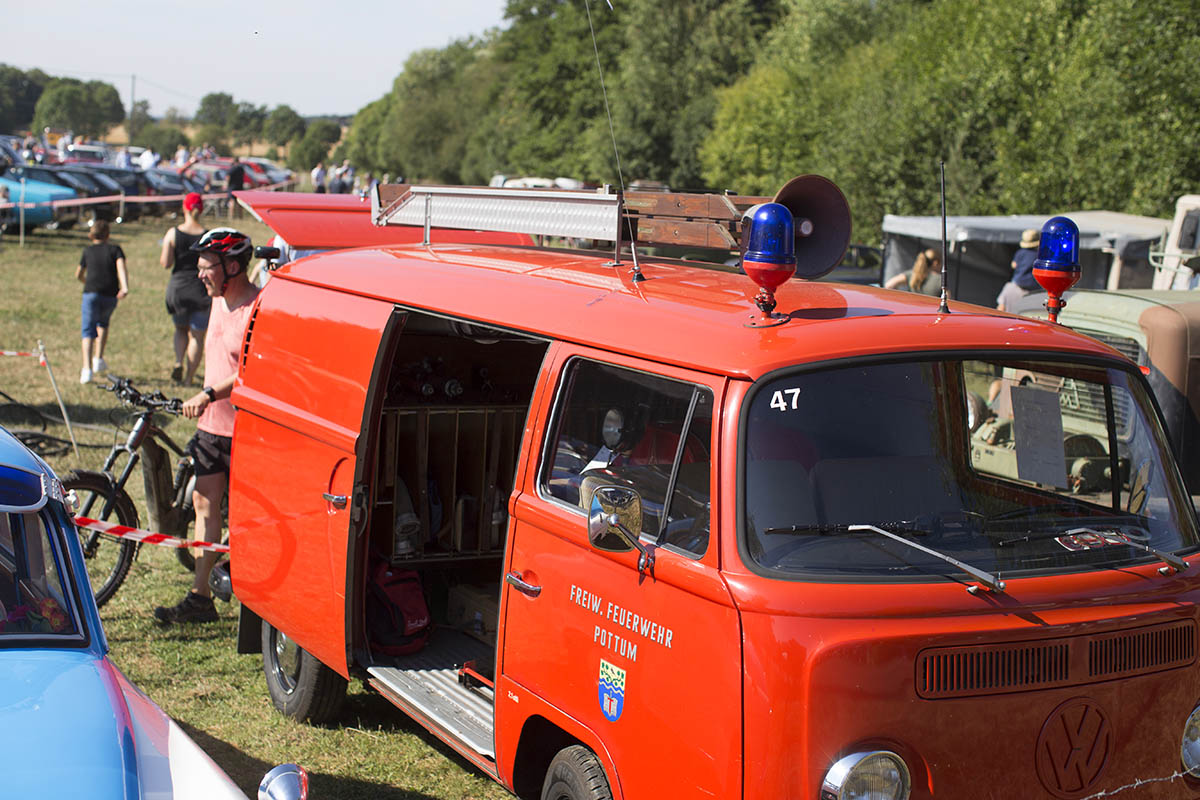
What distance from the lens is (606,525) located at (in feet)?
10.6

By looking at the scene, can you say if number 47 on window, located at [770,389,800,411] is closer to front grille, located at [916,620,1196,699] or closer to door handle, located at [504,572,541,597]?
front grille, located at [916,620,1196,699]

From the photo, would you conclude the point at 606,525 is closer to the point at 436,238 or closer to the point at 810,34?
the point at 436,238

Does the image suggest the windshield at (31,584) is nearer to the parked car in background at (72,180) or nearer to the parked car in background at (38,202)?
the parked car in background at (38,202)

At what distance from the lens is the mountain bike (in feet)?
22.7

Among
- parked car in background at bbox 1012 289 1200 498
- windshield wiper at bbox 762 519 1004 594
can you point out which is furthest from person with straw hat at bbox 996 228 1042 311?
windshield wiper at bbox 762 519 1004 594

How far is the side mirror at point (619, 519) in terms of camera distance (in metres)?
3.22

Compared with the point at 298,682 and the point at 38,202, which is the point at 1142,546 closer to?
the point at 298,682

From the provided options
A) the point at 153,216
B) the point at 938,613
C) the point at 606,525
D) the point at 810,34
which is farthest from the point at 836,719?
the point at 810,34

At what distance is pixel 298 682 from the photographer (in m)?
5.53

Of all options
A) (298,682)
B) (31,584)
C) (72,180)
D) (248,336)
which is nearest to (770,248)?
(31,584)

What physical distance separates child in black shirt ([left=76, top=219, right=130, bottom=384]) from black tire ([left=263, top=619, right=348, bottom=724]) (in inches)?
310

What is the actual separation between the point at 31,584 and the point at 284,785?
51.6 inches

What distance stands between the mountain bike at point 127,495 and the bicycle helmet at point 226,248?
0.85 meters

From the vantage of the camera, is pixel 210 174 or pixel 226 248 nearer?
pixel 226 248
